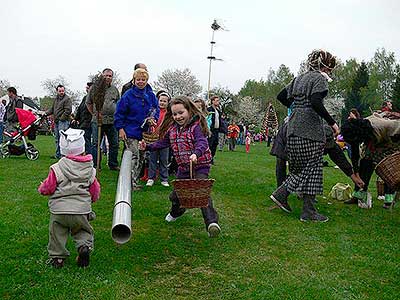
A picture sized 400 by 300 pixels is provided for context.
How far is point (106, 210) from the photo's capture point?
6.86 metres

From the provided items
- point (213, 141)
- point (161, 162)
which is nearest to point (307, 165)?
point (161, 162)

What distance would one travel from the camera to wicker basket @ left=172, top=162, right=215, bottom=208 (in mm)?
5094

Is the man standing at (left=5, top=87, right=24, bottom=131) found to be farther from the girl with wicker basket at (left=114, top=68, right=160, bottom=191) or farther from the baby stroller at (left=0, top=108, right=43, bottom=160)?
the girl with wicker basket at (left=114, top=68, right=160, bottom=191)

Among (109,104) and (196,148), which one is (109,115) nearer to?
(109,104)

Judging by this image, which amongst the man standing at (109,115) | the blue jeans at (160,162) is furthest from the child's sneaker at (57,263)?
the man standing at (109,115)

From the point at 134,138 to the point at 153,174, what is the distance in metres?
1.21

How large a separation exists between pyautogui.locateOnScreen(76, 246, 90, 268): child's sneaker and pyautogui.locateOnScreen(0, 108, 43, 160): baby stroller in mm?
9837

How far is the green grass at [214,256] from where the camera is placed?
4188 millimetres

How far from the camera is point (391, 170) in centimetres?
623

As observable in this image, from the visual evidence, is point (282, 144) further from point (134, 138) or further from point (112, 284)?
point (112, 284)

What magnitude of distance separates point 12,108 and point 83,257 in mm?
10850

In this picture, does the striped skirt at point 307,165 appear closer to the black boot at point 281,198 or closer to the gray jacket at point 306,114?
the gray jacket at point 306,114

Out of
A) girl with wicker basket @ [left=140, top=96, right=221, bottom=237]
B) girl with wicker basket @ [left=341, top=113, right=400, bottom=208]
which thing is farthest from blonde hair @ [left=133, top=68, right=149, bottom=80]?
girl with wicker basket @ [left=341, top=113, right=400, bottom=208]

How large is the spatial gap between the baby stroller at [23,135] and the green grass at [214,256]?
6.28 m
